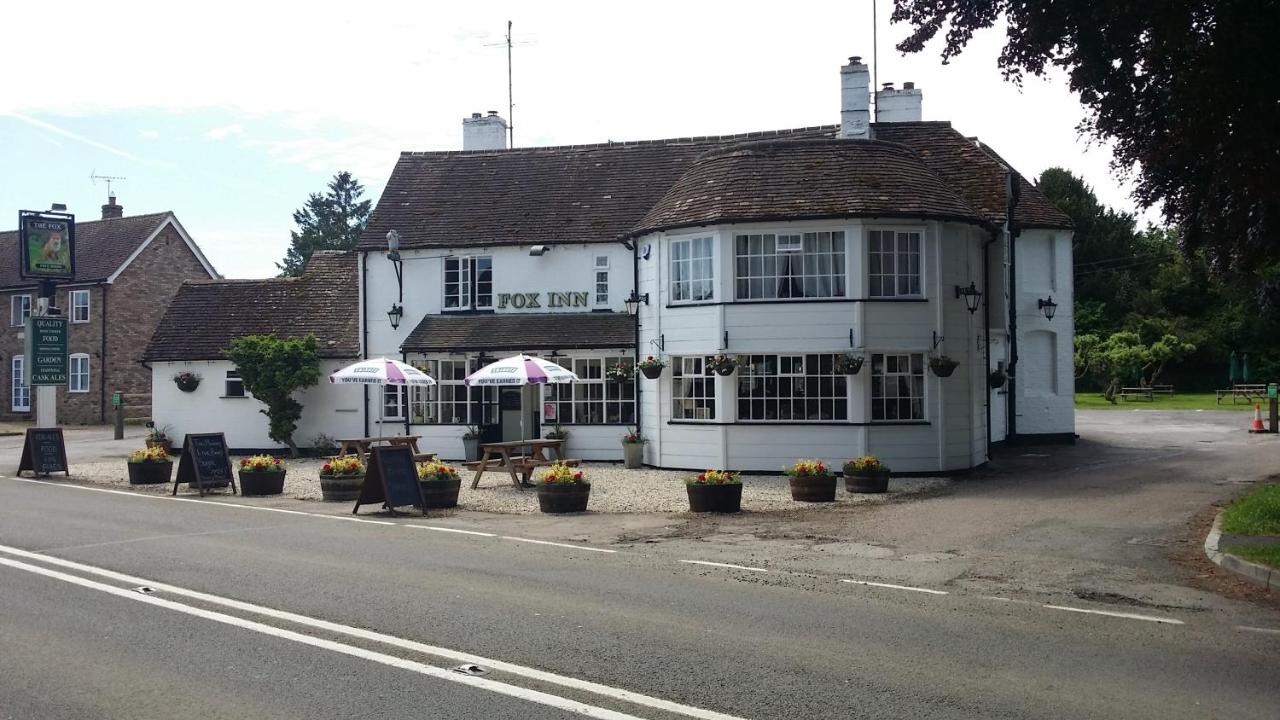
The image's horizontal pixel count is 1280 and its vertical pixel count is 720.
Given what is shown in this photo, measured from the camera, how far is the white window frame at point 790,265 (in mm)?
22422

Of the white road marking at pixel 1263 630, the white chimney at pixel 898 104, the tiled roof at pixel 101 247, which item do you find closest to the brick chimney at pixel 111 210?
the tiled roof at pixel 101 247

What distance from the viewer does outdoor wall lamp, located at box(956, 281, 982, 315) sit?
22656 millimetres

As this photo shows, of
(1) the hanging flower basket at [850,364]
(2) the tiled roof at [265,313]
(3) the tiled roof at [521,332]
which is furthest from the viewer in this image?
(2) the tiled roof at [265,313]

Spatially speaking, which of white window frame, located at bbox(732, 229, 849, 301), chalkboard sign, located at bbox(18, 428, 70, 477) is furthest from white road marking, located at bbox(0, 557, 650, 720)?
white window frame, located at bbox(732, 229, 849, 301)

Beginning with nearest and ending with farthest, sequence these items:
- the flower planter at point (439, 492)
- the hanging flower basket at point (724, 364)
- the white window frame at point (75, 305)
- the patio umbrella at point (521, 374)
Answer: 1. the flower planter at point (439, 492)
2. the patio umbrella at point (521, 374)
3. the hanging flower basket at point (724, 364)
4. the white window frame at point (75, 305)

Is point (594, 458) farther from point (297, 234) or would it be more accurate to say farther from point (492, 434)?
point (297, 234)

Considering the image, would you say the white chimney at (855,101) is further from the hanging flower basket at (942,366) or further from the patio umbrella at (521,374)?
the patio umbrella at (521,374)

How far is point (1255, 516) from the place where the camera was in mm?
14383

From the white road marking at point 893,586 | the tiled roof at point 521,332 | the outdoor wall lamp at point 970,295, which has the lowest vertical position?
the white road marking at point 893,586

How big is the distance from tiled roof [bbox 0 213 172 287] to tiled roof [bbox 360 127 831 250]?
2212 centimetres

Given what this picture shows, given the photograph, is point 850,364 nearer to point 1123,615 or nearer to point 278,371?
point 1123,615

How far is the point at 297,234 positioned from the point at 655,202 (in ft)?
224

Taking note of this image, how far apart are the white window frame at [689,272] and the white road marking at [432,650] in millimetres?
13976

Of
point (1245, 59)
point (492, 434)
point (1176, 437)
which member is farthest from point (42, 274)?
point (1176, 437)
